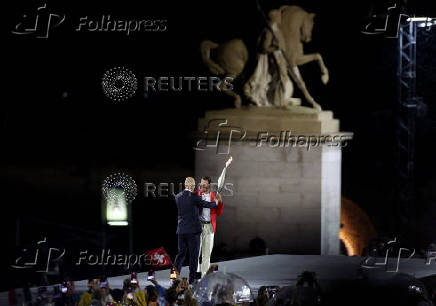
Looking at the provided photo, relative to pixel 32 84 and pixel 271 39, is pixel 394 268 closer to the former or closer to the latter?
pixel 271 39

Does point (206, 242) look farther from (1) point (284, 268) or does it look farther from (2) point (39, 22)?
(2) point (39, 22)

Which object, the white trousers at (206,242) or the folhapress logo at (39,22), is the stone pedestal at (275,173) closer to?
the folhapress logo at (39,22)

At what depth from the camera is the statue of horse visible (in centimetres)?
2511

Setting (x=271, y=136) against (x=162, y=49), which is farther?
(x=162, y=49)

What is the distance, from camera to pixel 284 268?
20906 mm

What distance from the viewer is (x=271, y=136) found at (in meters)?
25.0

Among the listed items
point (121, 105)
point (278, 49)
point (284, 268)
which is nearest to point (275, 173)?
point (278, 49)

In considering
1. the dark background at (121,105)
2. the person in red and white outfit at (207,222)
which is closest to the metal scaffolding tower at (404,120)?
the dark background at (121,105)

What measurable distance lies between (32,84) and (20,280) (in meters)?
10.4

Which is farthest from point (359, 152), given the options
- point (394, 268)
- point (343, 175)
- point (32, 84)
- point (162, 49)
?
point (394, 268)

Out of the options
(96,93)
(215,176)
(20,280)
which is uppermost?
(96,93)

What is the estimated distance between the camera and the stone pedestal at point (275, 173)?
2494 cm

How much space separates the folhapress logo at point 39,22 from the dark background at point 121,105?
0.92ft

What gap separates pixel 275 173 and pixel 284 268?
456cm
